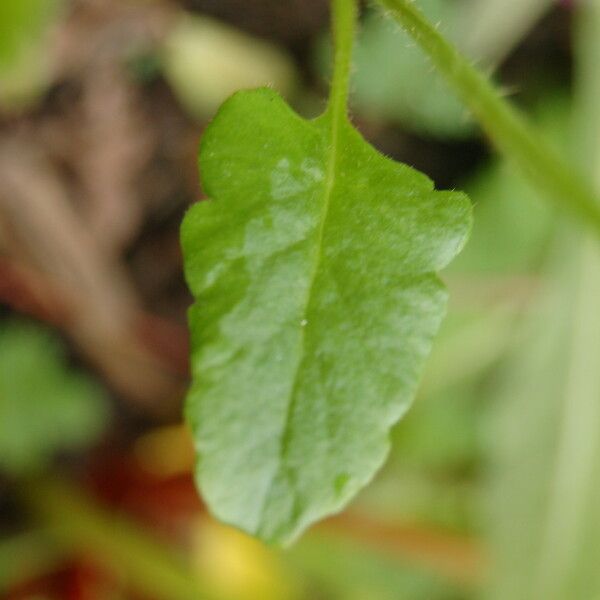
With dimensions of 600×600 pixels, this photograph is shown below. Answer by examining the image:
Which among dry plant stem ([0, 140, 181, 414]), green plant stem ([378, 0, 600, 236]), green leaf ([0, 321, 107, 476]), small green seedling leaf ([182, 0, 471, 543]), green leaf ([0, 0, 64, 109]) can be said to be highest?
green leaf ([0, 0, 64, 109])

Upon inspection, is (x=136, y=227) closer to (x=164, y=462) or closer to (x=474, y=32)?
(x=164, y=462)

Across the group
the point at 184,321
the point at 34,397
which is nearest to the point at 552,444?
the point at 184,321

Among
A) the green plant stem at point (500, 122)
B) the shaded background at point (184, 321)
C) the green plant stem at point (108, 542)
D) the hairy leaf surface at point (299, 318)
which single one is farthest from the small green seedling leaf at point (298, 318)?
the green plant stem at point (108, 542)

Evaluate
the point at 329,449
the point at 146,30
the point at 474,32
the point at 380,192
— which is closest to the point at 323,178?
the point at 380,192

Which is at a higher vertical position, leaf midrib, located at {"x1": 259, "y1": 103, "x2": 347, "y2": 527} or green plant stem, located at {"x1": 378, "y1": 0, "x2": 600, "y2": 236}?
green plant stem, located at {"x1": 378, "y1": 0, "x2": 600, "y2": 236}

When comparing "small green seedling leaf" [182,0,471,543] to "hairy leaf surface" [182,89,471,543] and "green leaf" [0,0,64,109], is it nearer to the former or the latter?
"hairy leaf surface" [182,89,471,543]

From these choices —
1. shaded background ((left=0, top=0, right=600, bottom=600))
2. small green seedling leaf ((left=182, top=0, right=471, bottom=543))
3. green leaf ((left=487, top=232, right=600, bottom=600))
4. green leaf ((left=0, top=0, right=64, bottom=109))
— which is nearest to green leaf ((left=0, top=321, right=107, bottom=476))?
shaded background ((left=0, top=0, right=600, bottom=600))

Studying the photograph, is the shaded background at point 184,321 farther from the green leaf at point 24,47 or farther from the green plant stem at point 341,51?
the green plant stem at point 341,51
